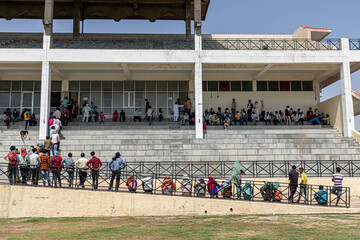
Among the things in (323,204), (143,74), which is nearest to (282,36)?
(143,74)

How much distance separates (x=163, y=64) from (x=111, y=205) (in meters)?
12.2

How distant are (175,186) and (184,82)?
14.6 metres

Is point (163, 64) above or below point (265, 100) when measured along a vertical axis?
above

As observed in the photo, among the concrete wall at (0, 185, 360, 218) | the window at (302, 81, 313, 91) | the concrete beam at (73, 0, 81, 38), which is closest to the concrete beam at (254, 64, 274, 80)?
the window at (302, 81, 313, 91)

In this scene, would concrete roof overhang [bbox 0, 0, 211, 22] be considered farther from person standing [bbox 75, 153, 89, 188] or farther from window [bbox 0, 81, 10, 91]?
person standing [bbox 75, 153, 89, 188]

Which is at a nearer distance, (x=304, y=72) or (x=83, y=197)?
(x=83, y=197)

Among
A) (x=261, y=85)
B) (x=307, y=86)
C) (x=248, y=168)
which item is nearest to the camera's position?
(x=248, y=168)

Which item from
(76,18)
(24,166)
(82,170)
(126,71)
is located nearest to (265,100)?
(126,71)

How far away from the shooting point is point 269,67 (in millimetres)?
22750

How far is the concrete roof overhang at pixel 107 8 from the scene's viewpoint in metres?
25.9

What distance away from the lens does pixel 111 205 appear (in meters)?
11.7

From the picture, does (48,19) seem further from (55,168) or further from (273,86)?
(273,86)

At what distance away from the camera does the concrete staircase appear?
17062 mm

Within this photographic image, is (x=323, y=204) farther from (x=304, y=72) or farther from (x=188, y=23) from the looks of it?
(x=188, y=23)
